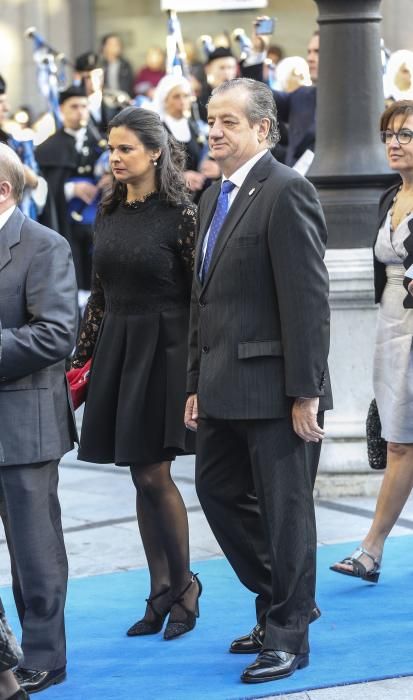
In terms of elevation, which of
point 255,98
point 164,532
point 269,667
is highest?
point 255,98

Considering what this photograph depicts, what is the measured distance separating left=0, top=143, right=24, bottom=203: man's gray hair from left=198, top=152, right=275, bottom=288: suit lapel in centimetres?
67

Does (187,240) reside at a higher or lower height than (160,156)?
lower

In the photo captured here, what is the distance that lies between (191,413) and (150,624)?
90 cm

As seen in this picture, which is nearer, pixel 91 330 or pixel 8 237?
pixel 8 237

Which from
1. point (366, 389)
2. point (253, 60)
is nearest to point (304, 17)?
point (253, 60)

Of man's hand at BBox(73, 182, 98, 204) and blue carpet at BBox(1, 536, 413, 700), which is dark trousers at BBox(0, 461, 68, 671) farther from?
man's hand at BBox(73, 182, 98, 204)

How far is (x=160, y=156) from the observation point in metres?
5.71

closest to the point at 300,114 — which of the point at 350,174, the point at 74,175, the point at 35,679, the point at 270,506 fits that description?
the point at 350,174

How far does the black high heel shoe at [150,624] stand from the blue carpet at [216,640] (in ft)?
0.16

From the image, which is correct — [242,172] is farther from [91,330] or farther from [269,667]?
[269,667]

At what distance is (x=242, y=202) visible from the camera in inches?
201

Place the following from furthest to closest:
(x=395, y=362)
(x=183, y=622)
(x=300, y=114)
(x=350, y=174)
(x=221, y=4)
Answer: (x=221, y=4), (x=300, y=114), (x=350, y=174), (x=395, y=362), (x=183, y=622)

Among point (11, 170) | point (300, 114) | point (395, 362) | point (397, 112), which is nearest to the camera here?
point (11, 170)

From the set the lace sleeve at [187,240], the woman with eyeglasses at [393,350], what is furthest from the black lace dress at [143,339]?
the woman with eyeglasses at [393,350]
